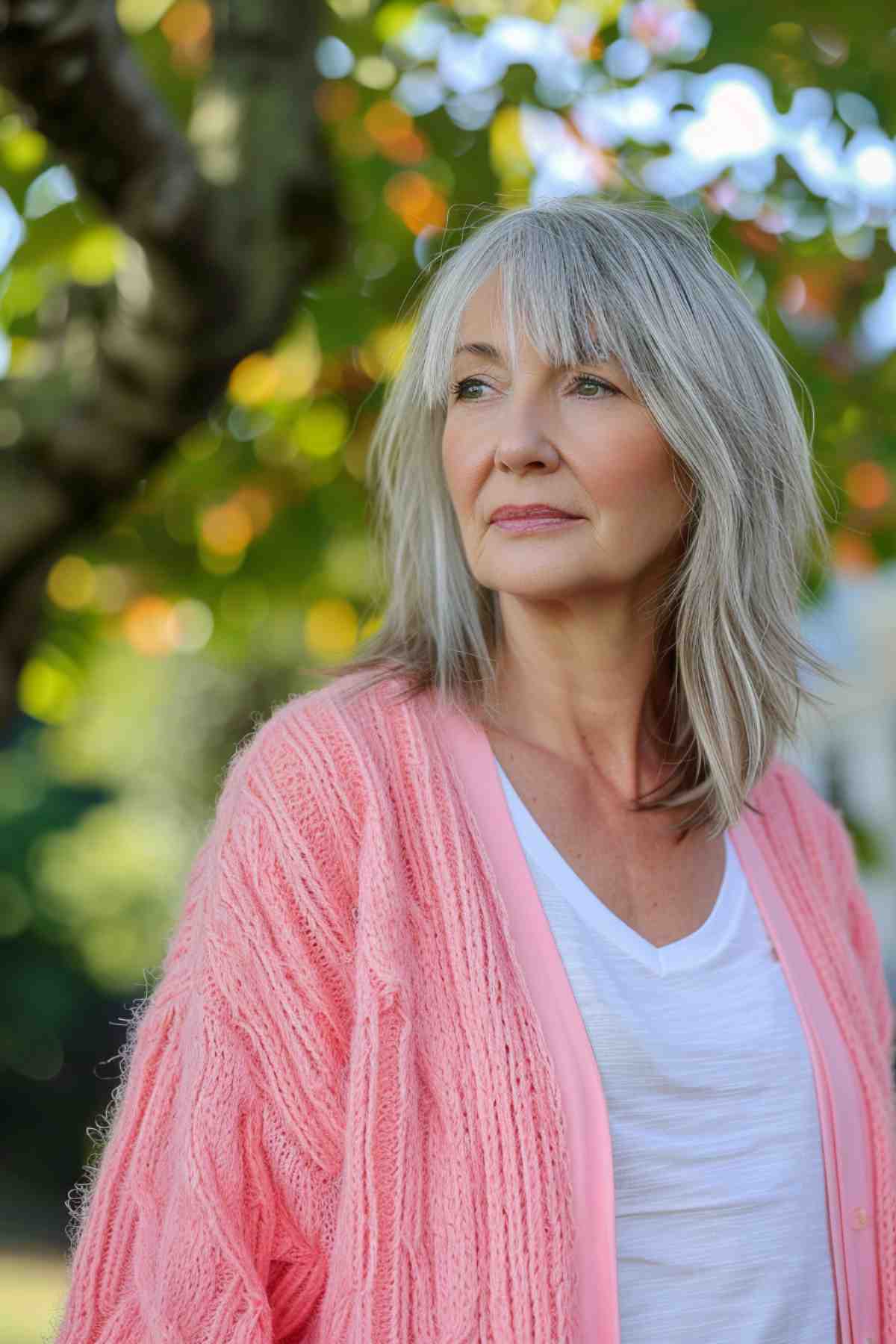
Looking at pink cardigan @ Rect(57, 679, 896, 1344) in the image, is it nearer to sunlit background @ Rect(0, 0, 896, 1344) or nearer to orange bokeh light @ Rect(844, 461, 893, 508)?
sunlit background @ Rect(0, 0, 896, 1344)


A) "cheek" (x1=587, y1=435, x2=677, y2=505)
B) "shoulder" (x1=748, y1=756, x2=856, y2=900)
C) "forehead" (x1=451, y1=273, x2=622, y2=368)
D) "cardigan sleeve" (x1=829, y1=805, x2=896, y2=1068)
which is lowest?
"cardigan sleeve" (x1=829, y1=805, x2=896, y2=1068)

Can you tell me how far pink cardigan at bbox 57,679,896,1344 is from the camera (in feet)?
5.28

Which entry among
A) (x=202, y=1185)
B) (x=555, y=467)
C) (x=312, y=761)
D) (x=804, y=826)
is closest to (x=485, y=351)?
(x=555, y=467)

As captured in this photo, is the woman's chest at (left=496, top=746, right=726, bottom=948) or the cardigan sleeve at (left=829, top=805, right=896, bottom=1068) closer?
the woman's chest at (left=496, top=746, right=726, bottom=948)

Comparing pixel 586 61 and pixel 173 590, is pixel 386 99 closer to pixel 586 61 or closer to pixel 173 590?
pixel 586 61

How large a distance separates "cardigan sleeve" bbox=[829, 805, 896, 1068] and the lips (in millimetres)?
897

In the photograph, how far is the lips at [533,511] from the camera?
1.90 meters

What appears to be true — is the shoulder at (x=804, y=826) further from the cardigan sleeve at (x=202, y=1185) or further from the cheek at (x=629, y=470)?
the cardigan sleeve at (x=202, y=1185)

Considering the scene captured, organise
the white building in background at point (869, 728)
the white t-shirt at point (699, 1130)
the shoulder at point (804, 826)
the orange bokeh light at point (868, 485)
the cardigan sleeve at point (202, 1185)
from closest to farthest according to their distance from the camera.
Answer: the cardigan sleeve at point (202, 1185) < the white t-shirt at point (699, 1130) < the shoulder at point (804, 826) < the orange bokeh light at point (868, 485) < the white building in background at point (869, 728)

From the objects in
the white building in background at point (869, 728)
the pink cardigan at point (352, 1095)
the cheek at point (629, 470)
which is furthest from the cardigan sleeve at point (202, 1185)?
the white building in background at point (869, 728)

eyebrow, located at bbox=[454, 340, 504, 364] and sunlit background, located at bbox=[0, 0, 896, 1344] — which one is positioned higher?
sunlit background, located at bbox=[0, 0, 896, 1344]

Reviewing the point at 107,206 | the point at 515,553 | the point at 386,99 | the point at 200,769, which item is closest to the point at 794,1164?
the point at 515,553

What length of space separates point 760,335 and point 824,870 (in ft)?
2.88

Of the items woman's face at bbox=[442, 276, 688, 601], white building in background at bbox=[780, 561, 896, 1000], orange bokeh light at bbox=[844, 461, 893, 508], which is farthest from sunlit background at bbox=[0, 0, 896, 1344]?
white building in background at bbox=[780, 561, 896, 1000]
